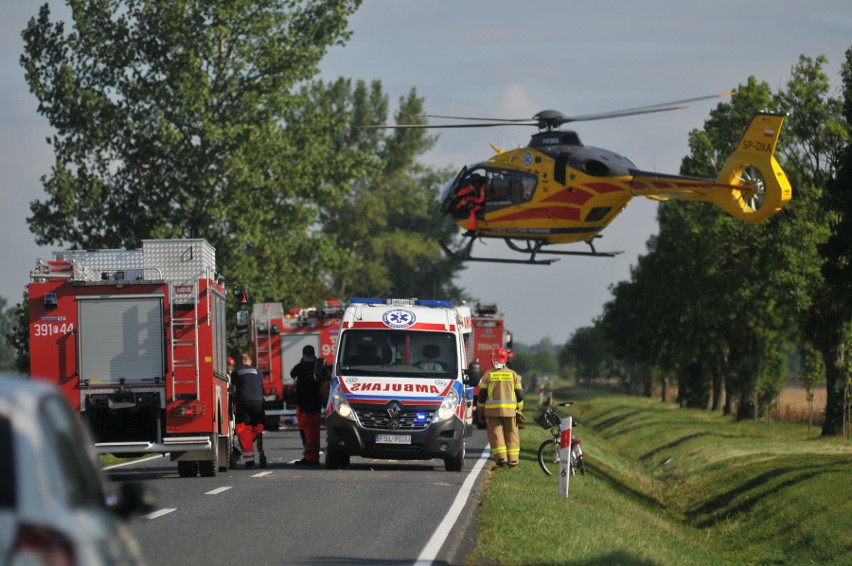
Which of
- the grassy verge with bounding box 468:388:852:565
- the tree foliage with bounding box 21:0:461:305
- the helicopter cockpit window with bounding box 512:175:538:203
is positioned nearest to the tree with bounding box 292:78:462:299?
the tree foliage with bounding box 21:0:461:305

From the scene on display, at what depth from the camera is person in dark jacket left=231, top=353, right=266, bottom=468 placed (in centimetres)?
2356

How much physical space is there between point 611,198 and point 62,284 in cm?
1511

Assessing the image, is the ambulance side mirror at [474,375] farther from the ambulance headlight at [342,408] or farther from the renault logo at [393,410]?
the ambulance headlight at [342,408]

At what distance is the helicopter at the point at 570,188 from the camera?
31484mm

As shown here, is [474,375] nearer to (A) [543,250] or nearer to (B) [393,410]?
(B) [393,410]

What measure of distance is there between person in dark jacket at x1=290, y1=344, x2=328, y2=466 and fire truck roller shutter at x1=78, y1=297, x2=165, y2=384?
3605mm

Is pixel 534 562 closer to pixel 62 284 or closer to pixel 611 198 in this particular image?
pixel 62 284

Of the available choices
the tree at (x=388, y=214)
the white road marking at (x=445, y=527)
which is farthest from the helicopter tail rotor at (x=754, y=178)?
the tree at (x=388, y=214)

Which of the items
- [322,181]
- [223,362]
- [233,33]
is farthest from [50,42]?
[223,362]

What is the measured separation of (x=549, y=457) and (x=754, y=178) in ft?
33.0

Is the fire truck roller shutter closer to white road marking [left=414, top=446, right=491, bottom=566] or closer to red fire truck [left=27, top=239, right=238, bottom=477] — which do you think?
red fire truck [left=27, top=239, right=238, bottom=477]

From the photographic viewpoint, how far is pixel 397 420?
72.6 ft

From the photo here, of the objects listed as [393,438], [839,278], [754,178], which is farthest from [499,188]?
[393,438]

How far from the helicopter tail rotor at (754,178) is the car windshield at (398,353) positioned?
10.6 m
